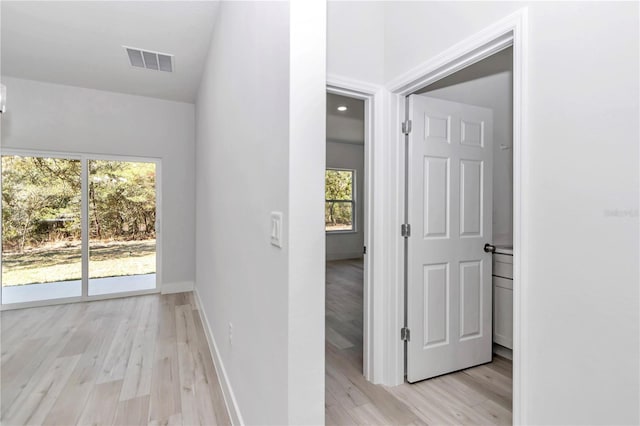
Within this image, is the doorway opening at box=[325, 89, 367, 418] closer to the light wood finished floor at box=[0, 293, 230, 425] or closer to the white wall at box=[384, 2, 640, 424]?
the light wood finished floor at box=[0, 293, 230, 425]

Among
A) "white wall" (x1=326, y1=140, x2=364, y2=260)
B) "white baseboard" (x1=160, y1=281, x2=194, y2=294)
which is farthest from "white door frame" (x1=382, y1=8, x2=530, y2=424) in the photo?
"white wall" (x1=326, y1=140, x2=364, y2=260)

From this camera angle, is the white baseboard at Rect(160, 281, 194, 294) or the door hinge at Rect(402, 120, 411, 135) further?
the white baseboard at Rect(160, 281, 194, 294)

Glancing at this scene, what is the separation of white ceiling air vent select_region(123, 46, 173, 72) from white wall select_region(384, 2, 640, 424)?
9.92 ft

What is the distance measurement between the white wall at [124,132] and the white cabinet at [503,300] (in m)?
3.88

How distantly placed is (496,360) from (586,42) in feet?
7.76

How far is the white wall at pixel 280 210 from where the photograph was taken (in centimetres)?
103

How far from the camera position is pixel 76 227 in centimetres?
408

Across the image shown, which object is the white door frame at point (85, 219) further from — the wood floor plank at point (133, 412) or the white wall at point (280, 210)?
the white wall at point (280, 210)

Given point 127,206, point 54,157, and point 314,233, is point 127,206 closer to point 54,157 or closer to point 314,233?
point 54,157

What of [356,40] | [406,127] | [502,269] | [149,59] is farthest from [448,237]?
[149,59]

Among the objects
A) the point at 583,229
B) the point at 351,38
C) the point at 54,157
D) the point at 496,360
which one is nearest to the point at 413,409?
the point at 496,360

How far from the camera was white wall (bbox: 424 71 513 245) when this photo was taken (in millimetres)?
2492

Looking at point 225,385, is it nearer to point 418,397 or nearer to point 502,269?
point 418,397

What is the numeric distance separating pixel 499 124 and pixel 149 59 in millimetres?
3448
